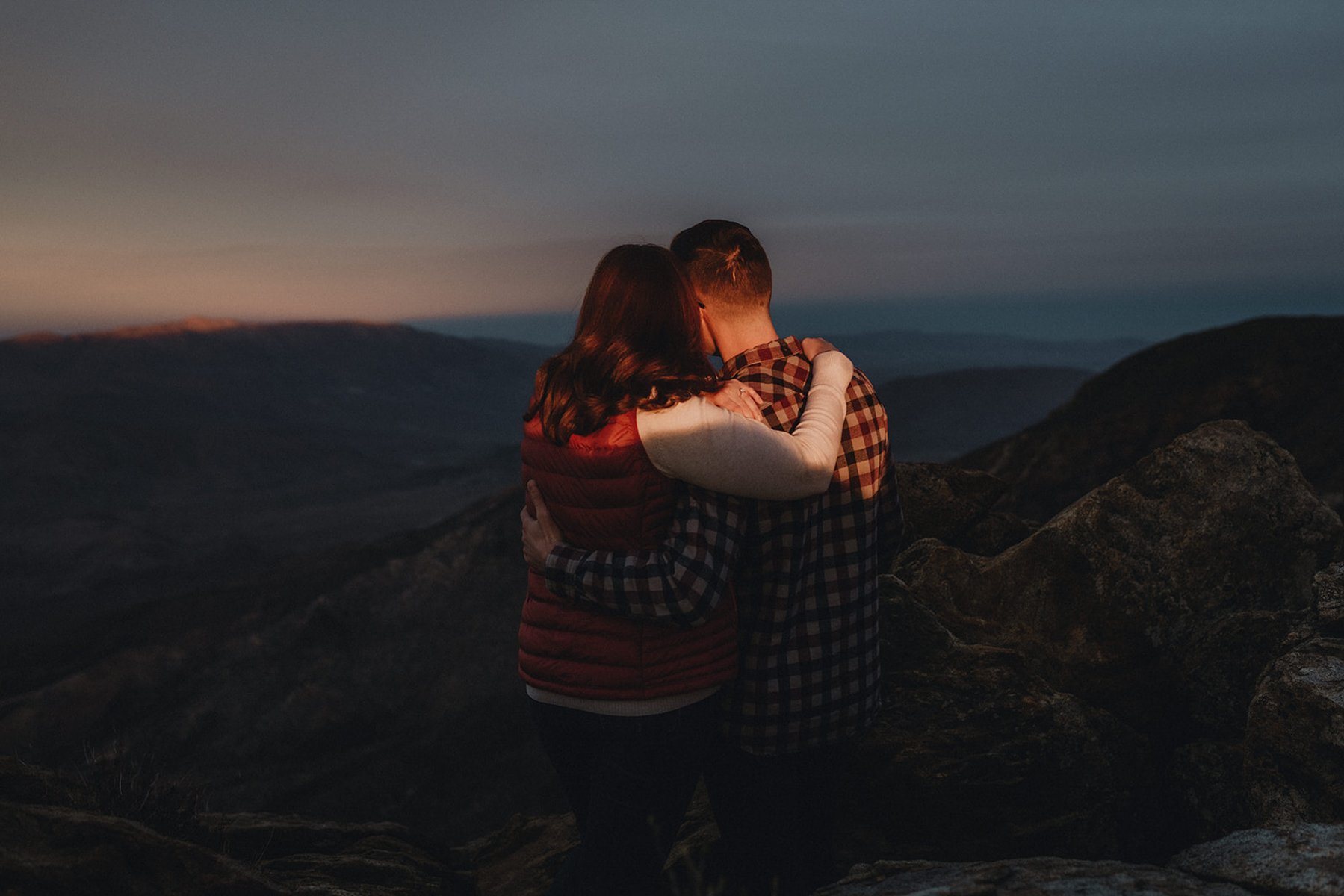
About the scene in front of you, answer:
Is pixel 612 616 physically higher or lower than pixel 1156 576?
higher

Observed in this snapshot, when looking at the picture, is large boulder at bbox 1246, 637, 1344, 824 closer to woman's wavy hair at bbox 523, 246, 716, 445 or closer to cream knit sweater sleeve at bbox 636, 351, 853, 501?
cream knit sweater sleeve at bbox 636, 351, 853, 501

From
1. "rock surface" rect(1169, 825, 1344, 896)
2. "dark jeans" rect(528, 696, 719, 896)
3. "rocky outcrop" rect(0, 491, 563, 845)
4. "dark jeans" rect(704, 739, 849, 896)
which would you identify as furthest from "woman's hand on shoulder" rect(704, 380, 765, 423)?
"rocky outcrop" rect(0, 491, 563, 845)

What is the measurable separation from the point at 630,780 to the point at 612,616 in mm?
402

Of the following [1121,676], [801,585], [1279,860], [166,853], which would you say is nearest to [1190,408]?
[1121,676]

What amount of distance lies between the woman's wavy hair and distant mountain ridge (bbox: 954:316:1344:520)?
1092 cm

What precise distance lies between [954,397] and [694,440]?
305 ft

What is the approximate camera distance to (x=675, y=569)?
1834 mm

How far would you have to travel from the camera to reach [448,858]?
4.80 metres

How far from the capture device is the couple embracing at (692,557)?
Result: 1859 mm

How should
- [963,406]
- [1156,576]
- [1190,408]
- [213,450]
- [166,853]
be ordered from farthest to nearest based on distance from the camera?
[963,406]
[213,450]
[1190,408]
[1156,576]
[166,853]

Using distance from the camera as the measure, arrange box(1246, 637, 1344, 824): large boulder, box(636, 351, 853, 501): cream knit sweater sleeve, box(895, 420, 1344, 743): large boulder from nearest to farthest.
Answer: box(636, 351, 853, 501): cream knit sweater sleeve < box(1246, 637, 1344, 824): large boulder < box(895, 420, 1344, 743): large boulder

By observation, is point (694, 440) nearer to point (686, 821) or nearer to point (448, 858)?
point (686, 821)

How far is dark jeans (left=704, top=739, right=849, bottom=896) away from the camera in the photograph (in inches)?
90.9

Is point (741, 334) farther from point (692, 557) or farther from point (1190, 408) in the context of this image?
point (1190, 408)
